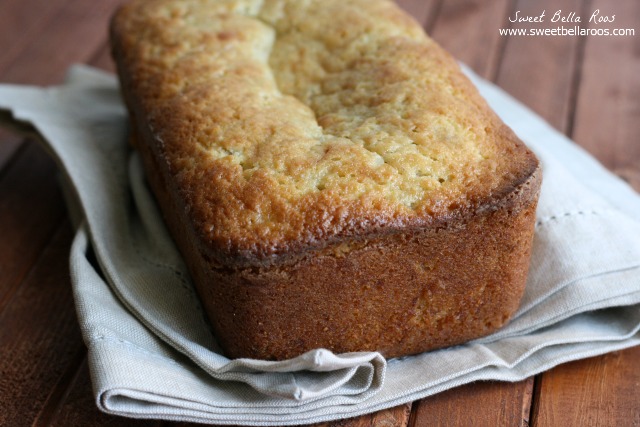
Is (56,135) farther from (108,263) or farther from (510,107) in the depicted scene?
(510,107)

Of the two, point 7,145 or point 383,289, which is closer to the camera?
point 383,289

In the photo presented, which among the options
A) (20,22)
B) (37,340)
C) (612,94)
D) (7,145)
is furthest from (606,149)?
(20,22)

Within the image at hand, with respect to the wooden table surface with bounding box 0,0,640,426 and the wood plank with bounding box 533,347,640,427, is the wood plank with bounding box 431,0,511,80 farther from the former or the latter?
the wood plank with bounding box 533,347,640,427

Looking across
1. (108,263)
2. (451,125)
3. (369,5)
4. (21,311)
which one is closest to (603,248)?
(451,125)

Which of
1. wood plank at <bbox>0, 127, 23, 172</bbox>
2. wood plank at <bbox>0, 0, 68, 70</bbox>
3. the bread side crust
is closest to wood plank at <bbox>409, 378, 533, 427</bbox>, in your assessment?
the bread side crust

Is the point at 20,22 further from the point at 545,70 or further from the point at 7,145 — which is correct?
the point at 545,70

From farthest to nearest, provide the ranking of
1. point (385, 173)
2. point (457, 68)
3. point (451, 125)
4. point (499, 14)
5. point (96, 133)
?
point (499, 14) → point (96, 133) → point (457, 68) → point (451, 125) → point (385, 173)

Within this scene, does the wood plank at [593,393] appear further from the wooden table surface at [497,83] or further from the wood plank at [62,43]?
the wood plank at [62,43]
